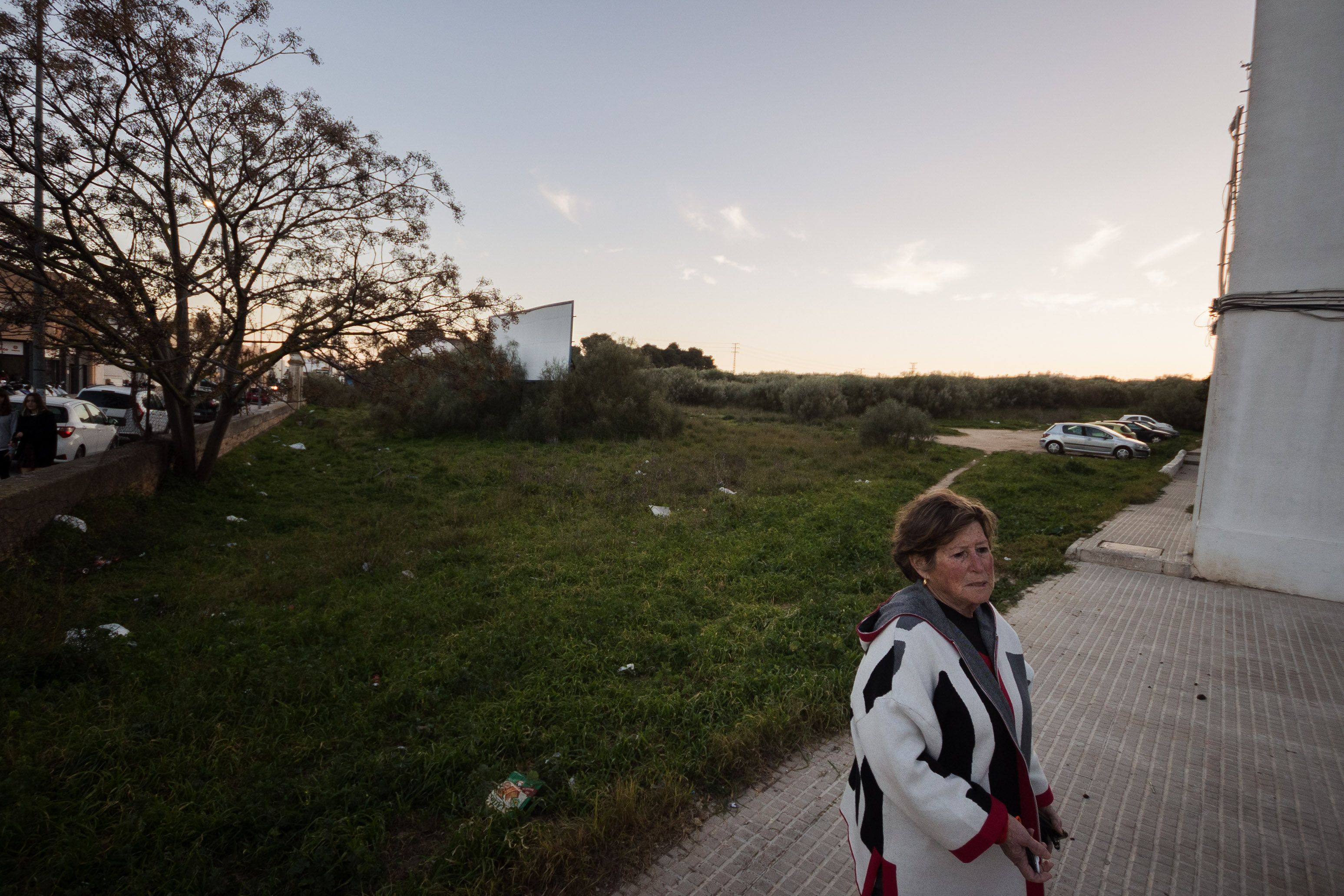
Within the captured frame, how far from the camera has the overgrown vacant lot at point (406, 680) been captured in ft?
8.91

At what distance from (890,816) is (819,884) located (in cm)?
125

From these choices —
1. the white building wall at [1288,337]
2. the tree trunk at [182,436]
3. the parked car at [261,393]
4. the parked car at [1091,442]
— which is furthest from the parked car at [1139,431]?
the tree trunk at [182,436]

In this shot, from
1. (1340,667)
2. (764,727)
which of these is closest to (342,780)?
(764,727)

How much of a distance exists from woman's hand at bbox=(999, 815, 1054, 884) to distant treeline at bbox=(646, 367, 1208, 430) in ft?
104

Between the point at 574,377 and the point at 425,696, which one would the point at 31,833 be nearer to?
the point at 425,696

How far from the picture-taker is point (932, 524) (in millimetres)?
1724

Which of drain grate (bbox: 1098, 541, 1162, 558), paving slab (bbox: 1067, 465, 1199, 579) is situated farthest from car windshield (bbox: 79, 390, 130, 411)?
drain grate (bbox: 1098, 541, 1162, 558)

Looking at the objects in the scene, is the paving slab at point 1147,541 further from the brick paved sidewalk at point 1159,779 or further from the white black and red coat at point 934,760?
the white black and red coat at point 934,760

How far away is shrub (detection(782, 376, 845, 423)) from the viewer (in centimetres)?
3353

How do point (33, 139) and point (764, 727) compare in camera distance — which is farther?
point (33, 139)

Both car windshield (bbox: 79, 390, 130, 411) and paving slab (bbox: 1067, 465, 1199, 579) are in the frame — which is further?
car windshield (bbox: 79, 390, 130, 411)

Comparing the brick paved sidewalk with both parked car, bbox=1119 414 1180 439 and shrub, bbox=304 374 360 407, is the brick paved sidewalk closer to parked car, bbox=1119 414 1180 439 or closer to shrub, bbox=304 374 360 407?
shrub, bbox=304 374 360 407

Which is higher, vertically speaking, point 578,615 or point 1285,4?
point 1285,4

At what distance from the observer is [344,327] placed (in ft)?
33.5
